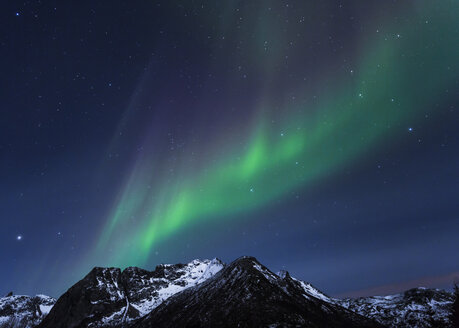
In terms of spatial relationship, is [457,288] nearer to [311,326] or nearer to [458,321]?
[458,321]

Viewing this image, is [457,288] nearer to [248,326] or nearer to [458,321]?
[458,321]

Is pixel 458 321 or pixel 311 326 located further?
pixel 311 326

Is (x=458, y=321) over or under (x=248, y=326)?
under

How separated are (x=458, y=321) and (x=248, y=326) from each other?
10671 cm

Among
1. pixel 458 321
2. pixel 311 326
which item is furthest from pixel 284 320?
pixel 458 321

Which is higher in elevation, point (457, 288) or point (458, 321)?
point (457, 288)

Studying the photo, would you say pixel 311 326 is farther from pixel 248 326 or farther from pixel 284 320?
pixel 248 326

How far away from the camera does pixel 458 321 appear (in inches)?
5773

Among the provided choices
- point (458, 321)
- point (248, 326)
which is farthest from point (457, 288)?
point (248, 326)

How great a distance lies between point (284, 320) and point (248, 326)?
2160 cm

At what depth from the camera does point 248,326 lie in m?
200

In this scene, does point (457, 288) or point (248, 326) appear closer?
point (457, 288)

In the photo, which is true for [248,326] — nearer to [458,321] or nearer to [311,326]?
[311,326]

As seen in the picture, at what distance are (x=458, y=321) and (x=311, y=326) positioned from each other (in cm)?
7842
